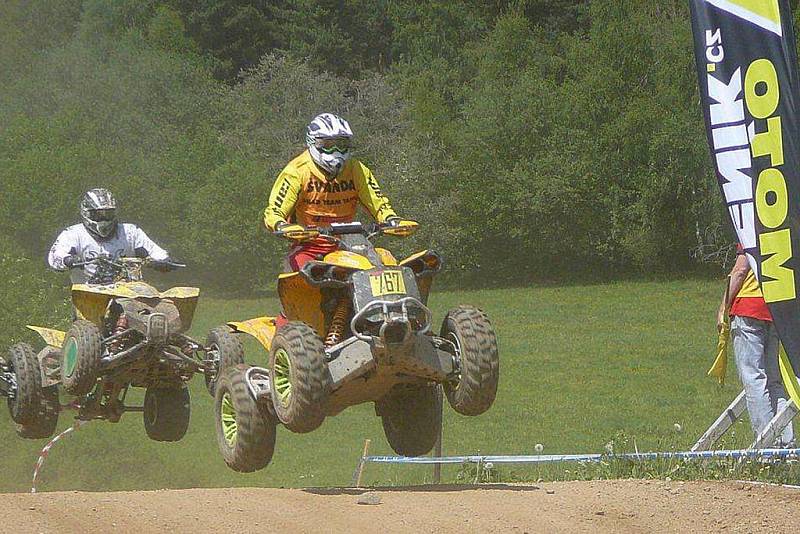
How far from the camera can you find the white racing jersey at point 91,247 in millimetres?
13023

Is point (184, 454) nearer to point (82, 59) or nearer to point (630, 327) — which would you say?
point (630, 327)

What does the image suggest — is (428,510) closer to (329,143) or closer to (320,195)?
(320,195)

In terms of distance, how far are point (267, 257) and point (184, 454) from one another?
28790 millimetres

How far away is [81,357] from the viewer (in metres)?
12.1

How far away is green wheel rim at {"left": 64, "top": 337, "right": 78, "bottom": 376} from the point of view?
39.8ft

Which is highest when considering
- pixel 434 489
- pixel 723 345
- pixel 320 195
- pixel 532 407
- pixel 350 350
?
pixel 320 195

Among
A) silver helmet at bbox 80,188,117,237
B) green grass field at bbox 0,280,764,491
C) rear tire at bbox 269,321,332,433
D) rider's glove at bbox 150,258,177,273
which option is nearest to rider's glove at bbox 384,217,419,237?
rear tire at bbox 269,321,332,433

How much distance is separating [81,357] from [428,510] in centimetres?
412

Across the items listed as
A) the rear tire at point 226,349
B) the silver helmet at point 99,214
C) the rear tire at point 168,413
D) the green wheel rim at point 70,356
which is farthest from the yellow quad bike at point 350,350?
the silver helmet at point 99,214

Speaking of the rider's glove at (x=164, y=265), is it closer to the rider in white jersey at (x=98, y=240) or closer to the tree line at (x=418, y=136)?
the rider in white jersey at (x=98, y=240)

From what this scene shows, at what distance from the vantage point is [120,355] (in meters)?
12.2

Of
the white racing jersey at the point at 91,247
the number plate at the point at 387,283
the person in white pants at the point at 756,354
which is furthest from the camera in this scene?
the white racing jersey at the point at 91,247

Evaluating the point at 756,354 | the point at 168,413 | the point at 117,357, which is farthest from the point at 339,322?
the point at 168,413

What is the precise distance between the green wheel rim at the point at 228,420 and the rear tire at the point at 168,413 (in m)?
2.89
